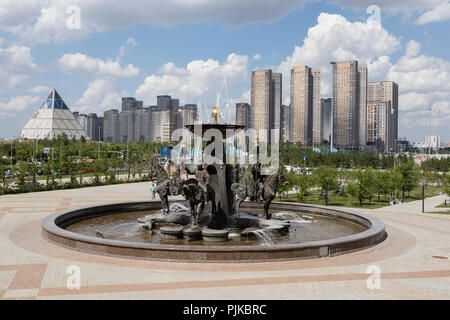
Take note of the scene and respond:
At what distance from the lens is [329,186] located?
100.0 feet

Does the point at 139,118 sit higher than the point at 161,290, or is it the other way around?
the point at 139,118

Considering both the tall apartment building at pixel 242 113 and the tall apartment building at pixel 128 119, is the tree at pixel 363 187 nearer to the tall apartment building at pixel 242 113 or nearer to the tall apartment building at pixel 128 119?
the tall apartment building at pixel 242 113

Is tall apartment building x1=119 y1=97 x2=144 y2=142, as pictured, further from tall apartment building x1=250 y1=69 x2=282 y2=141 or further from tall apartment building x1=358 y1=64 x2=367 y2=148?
tall apartment building x1=358 y1=64 x2=367 y2=148

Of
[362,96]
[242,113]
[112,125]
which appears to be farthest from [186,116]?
[112,125]

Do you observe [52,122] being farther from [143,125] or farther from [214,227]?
[214,227]

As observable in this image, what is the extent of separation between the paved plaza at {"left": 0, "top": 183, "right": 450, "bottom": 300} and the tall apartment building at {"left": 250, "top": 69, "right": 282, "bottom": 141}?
219 ft

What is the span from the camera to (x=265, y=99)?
3164 inches

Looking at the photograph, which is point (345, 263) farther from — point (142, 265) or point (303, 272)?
point (142, 265)

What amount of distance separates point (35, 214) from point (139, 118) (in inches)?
4327

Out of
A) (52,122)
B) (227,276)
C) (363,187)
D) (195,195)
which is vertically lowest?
(227,276)

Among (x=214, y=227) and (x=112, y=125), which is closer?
(x=214, y=227)

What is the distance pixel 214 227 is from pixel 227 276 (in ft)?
17.7

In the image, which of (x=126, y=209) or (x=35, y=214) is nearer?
(x=35, y=214)
